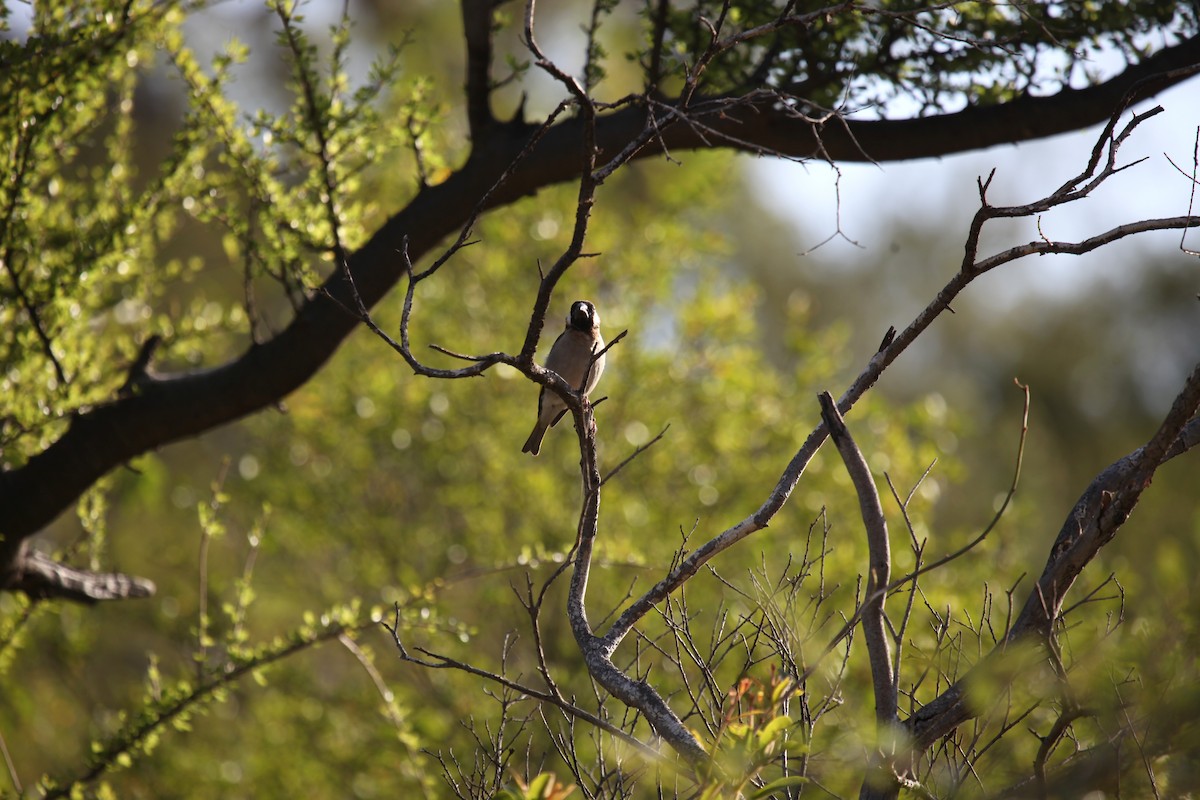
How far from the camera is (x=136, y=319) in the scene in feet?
18.8

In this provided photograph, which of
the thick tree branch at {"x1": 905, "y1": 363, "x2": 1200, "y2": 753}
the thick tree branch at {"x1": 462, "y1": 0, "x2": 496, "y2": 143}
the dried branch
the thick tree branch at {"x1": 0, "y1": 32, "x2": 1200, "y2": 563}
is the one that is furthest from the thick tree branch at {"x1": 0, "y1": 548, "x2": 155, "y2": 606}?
the thick tree branch at {"x1": 905, "y1": 363, "x2": 1200, "y2": 753}

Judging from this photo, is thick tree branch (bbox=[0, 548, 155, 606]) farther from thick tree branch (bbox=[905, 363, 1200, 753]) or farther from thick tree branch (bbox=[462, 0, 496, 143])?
thick tree branch (bbox=[905, 363, 1200, 753])

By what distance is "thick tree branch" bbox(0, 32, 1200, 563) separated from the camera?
3756 mm

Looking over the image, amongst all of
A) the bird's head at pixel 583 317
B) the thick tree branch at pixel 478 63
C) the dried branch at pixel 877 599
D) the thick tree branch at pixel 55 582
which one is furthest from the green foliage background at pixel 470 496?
the dried branch at pixel 877 599

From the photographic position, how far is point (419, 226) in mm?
3889

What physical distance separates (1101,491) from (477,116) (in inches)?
99.8

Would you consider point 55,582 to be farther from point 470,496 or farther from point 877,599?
point 470,496

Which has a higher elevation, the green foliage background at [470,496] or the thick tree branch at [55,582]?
the green foliage background at [470,496]

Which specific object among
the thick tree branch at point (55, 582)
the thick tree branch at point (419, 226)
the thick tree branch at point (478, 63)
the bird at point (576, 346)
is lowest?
the thick tree branch at point (55, 582)

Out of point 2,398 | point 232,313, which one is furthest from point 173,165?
point 2,398

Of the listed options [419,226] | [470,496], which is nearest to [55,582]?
[419,226]

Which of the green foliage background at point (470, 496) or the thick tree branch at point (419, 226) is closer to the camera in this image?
the thick tree branch at point (419, 226)

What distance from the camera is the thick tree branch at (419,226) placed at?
12.3 feet

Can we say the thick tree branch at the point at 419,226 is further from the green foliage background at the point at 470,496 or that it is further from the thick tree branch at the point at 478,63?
the green foliage background at the point at 470,496
